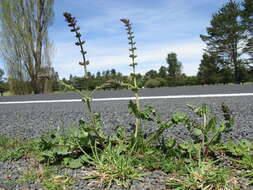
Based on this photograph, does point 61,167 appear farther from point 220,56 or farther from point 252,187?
point 220,56

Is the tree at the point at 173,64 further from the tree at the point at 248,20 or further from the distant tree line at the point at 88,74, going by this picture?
the tree at the point at 248,20

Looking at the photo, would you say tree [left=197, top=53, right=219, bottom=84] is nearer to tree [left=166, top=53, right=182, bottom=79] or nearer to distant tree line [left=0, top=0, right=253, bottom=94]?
distant tree line [left=0, top=0, right=253, bottom=94]

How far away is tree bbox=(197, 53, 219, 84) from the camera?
2921 centimetres

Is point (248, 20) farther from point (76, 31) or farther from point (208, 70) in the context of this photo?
point (76, 31)

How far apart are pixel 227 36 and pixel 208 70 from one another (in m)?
5.23

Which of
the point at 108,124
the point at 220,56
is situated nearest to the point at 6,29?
the point at 108,124

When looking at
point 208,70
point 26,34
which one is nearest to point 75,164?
point 26,34

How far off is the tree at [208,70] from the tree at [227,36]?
30.3 inches

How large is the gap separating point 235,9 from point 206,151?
114 ft

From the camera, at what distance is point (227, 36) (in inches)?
1211

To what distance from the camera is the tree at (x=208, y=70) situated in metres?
29.2

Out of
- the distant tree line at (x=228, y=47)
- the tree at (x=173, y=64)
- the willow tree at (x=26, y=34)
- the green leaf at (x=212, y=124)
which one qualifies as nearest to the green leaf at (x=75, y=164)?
the green leaf at (x=212, y=124)

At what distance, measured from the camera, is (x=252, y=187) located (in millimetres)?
974

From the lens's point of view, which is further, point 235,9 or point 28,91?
point 235,9
